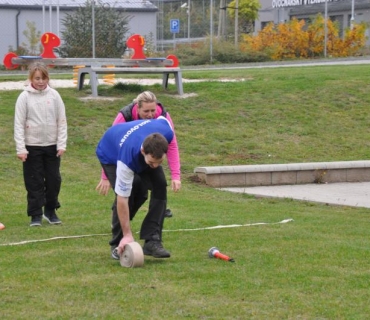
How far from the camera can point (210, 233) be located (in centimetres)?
863

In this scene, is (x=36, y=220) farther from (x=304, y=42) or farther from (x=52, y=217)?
(x=304, y=42)

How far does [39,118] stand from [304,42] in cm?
2574

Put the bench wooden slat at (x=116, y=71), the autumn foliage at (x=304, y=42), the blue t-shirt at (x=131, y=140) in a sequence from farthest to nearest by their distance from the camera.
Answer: the autumn foliage at (x=304, y=42)
the bench wooden slat at (x=116, y=71)
the blue t-shirt at (x=131, y=140)

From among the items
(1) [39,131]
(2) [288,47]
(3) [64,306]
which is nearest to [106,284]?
(3) [64,306]

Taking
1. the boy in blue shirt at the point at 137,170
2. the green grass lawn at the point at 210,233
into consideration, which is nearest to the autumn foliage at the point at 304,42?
the green grass lawn at the point at 210,233

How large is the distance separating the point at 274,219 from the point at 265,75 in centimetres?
1135

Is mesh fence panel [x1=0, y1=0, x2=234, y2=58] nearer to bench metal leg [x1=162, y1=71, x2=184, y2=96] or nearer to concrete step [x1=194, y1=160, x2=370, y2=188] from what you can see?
bench metal leg [x1=162, y1=71, x2=184, y2=96]

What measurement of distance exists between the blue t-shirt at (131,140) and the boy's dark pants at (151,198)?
0.18 metres

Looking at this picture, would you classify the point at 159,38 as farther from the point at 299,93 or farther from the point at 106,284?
the point at 106,284

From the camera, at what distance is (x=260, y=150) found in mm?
15156

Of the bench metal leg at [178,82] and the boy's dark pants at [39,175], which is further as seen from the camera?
the bench metal leg at [178,82]

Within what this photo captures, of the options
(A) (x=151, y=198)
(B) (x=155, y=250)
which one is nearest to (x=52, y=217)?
(A) (x=151, y=198)

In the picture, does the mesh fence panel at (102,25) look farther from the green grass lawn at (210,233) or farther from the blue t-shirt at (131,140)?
the blue t-shirt at (131,140)

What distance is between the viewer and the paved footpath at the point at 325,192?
39.5 ft
